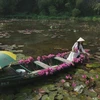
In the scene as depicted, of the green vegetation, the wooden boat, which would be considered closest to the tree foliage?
the green vegetation

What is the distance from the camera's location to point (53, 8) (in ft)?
156

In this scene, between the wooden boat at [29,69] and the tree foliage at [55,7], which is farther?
the tree foliage at [55,7]

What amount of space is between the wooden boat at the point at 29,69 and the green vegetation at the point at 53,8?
3449cm

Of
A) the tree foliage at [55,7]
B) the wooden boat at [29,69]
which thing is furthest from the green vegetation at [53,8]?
the wooden boat at [29,69]

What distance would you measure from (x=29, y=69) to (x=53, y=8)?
4024cm

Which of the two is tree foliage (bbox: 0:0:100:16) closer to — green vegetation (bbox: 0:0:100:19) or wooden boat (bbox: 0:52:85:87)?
green vegetation (bbox: 0:0:100:19)

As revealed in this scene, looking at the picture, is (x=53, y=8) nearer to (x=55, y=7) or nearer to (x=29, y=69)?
(x=55, y=7)

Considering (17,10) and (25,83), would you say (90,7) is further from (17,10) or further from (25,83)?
(25,83)

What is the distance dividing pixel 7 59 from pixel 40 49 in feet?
23.3

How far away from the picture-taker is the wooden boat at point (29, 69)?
696cm

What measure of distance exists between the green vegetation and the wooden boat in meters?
34.5

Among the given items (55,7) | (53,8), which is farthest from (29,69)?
(55,7)

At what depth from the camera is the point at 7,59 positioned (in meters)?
6.55

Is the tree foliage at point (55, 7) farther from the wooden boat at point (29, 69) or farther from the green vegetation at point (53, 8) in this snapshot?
the wooden boat at point (29, 69)
